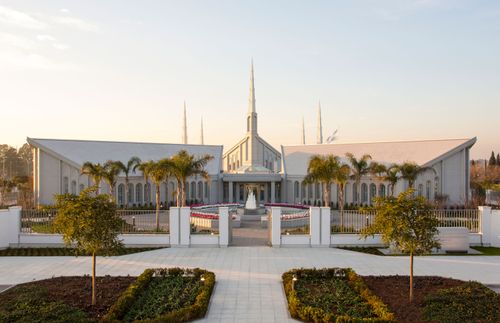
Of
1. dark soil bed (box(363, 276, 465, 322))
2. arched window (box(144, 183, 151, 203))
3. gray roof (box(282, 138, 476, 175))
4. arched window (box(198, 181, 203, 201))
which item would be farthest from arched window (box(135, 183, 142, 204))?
dark soil bed (box(363, 276, 465, 322))

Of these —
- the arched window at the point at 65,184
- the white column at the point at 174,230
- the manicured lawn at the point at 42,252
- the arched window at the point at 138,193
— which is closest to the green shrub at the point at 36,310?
the manicured lawn at the point at 42,252

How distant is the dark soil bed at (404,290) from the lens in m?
11.1

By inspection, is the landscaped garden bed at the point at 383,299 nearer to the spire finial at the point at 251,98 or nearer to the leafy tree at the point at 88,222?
the leafy tree at the point at 88,222

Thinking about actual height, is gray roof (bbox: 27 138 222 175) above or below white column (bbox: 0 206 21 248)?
above

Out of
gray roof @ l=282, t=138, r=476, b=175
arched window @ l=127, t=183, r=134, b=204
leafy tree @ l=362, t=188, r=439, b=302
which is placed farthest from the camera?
arched window @ l=127, t=183, r=134, b=204

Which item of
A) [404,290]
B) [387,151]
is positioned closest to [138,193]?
[387,151]

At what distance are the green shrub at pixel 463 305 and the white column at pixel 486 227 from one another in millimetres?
9648

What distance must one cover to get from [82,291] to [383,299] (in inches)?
379

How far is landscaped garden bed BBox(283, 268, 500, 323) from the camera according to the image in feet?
35.3

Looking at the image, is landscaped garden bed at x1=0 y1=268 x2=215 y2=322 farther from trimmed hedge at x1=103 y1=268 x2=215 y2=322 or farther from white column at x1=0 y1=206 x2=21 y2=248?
white column at x1=0 y1=206 x2=21 y2=248

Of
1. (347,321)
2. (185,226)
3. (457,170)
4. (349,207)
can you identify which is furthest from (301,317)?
(457,170)

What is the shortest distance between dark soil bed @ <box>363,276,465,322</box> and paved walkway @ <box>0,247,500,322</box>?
5.20ft

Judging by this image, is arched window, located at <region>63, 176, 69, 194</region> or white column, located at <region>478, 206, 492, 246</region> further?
arched window, located at <region>63, 176, 69, 194</region>

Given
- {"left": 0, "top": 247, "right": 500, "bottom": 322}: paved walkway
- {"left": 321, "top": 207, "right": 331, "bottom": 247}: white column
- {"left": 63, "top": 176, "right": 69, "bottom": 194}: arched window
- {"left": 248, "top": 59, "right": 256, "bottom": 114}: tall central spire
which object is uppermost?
{"left": 248, "top": 59, "right": 256, "bottom": 114}: tall central spire
